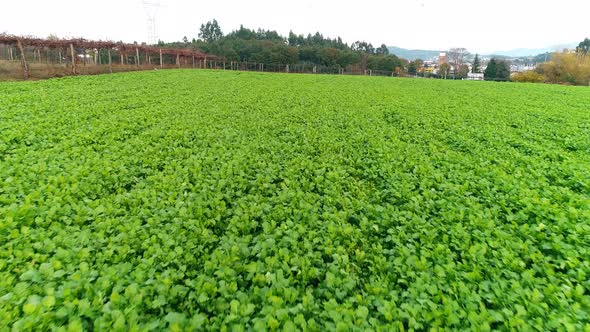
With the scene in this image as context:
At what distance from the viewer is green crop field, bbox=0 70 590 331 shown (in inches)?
99.8

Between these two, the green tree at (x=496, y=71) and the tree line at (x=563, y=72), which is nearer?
the tree line at (x=563, y=72)

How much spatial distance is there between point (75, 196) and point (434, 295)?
15.8 feet

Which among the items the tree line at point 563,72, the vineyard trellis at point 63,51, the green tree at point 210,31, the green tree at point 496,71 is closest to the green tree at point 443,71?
the green tree at point 496,71

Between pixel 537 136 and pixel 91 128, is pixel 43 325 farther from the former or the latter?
pixel 537 136

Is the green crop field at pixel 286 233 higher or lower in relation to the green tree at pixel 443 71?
lower

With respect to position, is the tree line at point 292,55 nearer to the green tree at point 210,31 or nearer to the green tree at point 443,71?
the green tree at point 443,71

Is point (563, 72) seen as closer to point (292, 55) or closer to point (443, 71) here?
point (443, 71)

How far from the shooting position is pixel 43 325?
225cm

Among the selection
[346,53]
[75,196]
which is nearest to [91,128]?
[75,196]

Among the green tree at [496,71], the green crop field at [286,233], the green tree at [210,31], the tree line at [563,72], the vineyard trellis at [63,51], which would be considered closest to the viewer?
the green crop field at [286,233]

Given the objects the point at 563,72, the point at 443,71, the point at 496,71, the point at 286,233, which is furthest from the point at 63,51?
the point at 443,71

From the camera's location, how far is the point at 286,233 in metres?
3.72

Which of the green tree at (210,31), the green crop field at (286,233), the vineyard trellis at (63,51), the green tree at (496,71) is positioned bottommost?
the green crop field at (286,233)

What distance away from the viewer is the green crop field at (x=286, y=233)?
2535 mm
